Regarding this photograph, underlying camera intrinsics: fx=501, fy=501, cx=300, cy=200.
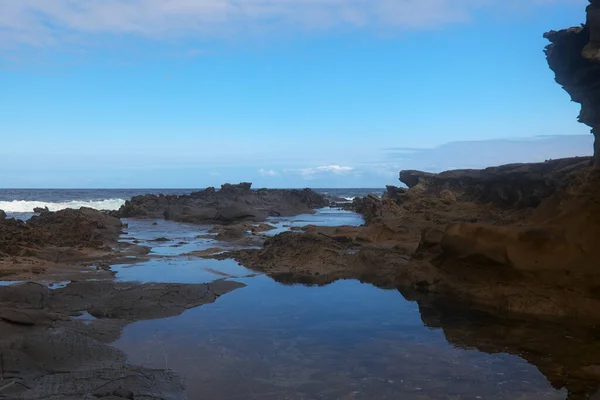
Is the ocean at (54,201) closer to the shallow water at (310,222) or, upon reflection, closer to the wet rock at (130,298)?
the shallow water at (310,222)

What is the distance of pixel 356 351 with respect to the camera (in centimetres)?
581

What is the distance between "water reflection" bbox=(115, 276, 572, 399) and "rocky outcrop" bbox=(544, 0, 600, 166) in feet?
12.8

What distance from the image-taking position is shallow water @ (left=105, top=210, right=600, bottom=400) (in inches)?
185

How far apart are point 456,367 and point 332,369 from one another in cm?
130

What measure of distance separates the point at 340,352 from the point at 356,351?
0.19m

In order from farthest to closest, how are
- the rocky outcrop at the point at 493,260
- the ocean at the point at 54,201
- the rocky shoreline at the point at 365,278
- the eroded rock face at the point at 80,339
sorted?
the ocean at the point at 54,201, the rocky outcrop at the point at 493,260, the rocky shoreline at the point at 365,278, the eroded rock face at the point at 80,339

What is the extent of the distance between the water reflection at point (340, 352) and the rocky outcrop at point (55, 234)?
23.5ft

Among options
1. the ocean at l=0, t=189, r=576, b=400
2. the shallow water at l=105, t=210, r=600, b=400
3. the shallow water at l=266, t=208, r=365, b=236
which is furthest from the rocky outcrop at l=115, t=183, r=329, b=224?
the shallow water at l=105, t=210, r=600, b=400

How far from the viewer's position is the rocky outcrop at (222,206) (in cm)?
2747

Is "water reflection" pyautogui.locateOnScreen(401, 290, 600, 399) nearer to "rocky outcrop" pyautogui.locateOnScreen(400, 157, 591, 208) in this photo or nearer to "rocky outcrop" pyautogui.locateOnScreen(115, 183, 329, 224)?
"rocky outcrop" pyautogui.locateOnScreen(400, 157, 591, 208)

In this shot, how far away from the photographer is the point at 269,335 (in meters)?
6.44

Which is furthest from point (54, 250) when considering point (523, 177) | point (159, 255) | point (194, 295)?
point (523, 177)

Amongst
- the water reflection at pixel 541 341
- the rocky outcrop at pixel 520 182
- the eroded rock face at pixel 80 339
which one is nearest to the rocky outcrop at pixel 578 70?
the water reflection at pixel 541 341

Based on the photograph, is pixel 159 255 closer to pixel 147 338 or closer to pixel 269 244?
pixel 269 244
